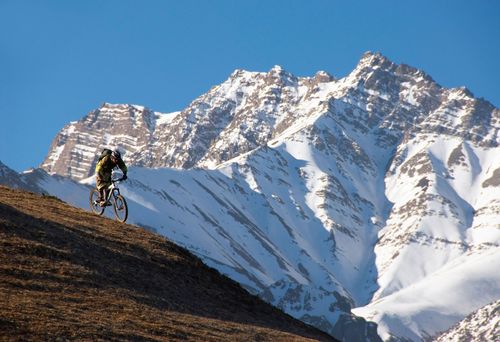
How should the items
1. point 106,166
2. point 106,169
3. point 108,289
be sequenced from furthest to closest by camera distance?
point 106,169 < point 106,166 < point 108,289

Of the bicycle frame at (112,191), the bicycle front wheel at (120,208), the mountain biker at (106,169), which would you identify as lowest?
the bicycle front wheel at (120,208)

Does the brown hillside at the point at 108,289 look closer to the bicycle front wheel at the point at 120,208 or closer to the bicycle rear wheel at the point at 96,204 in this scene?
the bicycle front wheel at the point at 120,208

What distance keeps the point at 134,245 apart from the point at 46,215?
352cm

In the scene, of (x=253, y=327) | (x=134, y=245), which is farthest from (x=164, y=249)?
(x=253, y=327)

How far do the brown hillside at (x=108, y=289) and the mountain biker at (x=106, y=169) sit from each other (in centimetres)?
182

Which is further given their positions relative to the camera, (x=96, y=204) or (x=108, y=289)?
(x=96, y=204)

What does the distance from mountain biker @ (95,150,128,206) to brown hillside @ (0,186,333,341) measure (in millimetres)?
1817

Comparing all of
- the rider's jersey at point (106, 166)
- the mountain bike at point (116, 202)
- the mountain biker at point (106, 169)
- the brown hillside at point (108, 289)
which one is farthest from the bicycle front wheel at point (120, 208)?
the brown hillside at point (108, 289)

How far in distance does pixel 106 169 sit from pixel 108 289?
471 inches

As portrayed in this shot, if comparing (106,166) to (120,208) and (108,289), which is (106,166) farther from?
(108,289)

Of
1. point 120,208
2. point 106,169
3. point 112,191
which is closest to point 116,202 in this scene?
point 120,208

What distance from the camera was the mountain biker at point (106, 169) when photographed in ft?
139

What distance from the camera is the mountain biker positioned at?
139ft

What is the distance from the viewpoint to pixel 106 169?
140 ft
